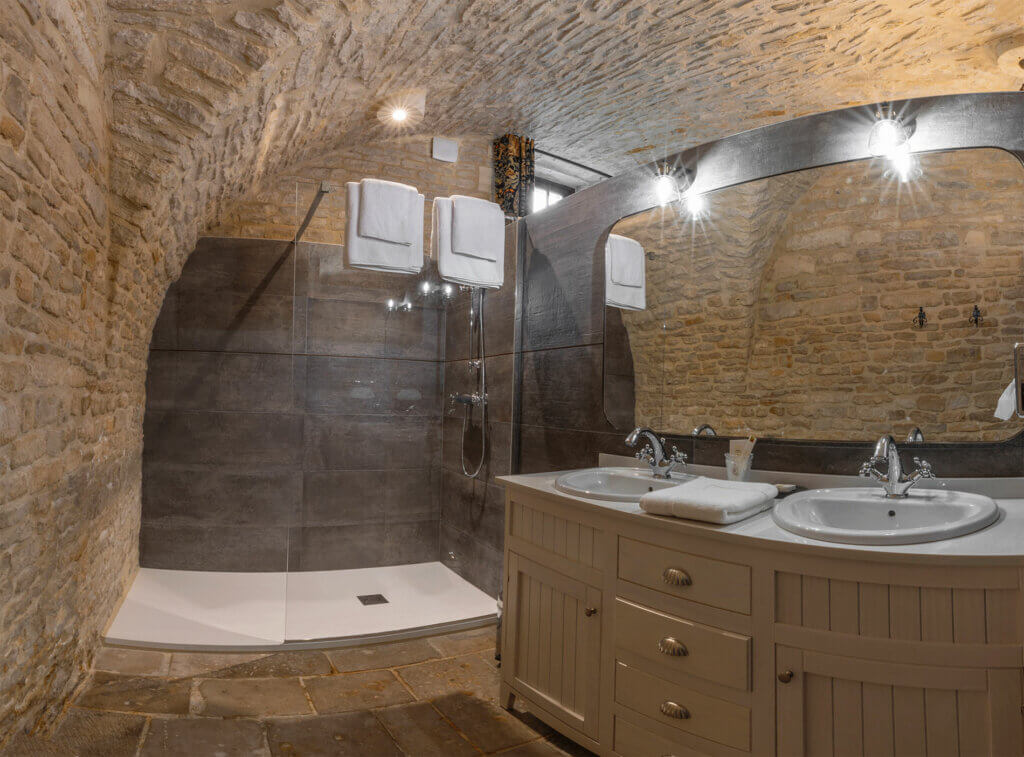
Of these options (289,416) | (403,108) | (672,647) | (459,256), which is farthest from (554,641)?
(403,108)

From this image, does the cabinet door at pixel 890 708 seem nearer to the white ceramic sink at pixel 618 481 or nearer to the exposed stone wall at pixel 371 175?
the white ceramic sink at pixel 618 481

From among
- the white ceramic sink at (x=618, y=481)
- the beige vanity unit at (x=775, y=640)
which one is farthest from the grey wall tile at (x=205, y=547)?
the beige vanity unit at (x=775, y=640)

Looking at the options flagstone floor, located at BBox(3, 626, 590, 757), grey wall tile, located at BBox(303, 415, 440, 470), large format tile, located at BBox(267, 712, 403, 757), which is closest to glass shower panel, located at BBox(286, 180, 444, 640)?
grey wall tile, located at BBox(303, 415, 440, 470)

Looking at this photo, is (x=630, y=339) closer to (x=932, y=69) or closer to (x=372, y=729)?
(x=372, y=729)

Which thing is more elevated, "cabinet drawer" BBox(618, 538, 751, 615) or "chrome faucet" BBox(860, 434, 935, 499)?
"chrome faucet" BBox(860, 434, 935, 499)

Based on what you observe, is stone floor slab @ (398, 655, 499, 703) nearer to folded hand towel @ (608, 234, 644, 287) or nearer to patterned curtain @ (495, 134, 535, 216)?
folded hand towel @ (608, 234, 644, 287)

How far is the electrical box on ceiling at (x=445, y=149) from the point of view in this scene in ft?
13.5

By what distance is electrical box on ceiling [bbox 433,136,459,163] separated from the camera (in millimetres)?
4109

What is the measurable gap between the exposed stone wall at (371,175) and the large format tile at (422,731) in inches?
94.8

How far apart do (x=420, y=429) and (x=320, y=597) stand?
0.99 m

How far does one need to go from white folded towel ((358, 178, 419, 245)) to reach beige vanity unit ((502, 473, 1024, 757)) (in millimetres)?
1699

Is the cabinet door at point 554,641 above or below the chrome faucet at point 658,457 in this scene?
below

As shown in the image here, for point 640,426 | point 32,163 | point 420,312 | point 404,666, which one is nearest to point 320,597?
point 404,666

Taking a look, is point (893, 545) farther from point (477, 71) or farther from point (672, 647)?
point (477, 71)
